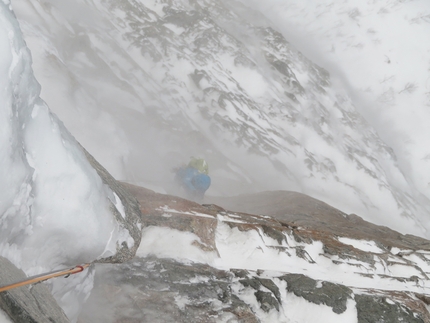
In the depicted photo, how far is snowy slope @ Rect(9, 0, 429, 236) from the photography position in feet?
57.8

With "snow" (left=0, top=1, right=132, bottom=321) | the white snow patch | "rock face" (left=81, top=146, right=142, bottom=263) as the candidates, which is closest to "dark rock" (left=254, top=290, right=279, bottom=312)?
the white snow patch

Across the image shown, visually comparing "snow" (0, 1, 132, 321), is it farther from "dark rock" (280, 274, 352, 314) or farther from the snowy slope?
the snowy slope

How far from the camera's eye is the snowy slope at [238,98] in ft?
57.8

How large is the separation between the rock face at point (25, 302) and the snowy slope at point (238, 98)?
10947mm

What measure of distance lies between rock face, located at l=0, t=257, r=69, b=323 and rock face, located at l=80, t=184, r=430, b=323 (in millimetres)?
1678

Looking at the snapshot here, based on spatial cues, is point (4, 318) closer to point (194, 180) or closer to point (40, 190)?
point (40, 190)

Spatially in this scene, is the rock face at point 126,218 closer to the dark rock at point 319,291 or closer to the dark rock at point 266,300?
the dark rock at point 266,300

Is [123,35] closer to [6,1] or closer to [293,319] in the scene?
[6,1]

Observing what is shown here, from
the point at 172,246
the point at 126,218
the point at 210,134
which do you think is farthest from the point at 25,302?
the point at 210,134

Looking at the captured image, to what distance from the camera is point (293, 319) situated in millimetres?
6566

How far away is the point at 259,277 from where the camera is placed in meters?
7.10

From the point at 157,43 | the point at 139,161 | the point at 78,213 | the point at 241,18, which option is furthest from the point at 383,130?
the point at 78,213

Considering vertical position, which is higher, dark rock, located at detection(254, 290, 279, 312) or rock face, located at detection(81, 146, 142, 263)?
dark rock, located at detection(254, 290, 279, 312)

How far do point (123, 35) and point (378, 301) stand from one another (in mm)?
25067
